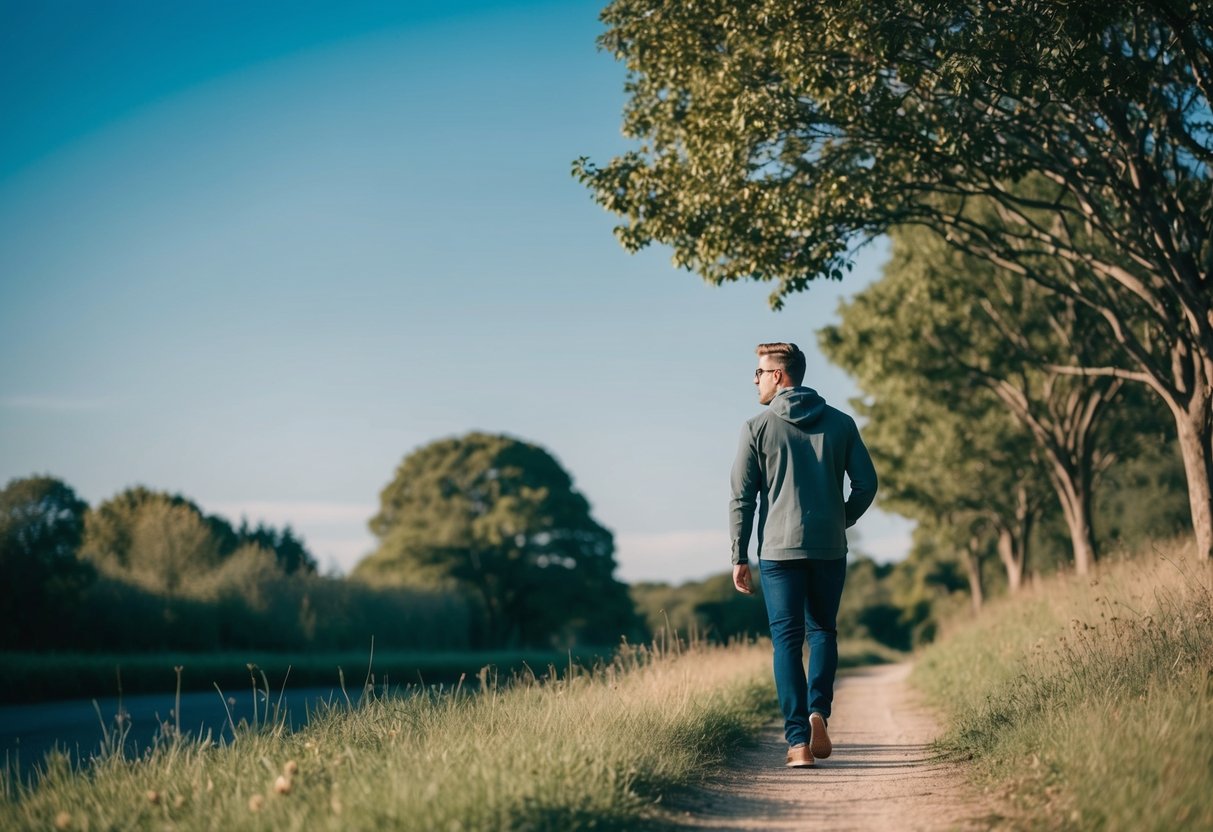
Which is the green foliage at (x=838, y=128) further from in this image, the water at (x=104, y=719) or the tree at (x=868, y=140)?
the water at (x=104, y=719)

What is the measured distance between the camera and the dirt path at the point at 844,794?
5.02 meters

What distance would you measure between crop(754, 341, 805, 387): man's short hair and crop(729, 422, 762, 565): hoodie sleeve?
0.46 m

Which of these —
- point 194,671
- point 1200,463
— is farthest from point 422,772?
point 194,671

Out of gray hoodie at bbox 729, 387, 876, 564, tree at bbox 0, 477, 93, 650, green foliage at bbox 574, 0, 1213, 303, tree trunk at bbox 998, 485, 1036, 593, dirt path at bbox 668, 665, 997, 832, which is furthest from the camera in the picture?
tree trunk at bbox 998, 485, 1036, 593

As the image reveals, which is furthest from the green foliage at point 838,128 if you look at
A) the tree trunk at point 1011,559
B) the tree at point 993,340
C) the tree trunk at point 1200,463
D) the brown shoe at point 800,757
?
the tree trunk at point 1011,559

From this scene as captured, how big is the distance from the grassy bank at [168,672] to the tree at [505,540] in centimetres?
2175

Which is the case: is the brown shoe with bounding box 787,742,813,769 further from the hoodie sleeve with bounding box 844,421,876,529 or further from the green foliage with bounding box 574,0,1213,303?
the green foliage with bounding box 574,0,1213,303

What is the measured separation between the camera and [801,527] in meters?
6.47

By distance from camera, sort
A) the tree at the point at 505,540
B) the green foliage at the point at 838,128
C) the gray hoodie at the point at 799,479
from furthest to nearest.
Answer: the tree at the point at 505,540 → the green foliage at the point at 838,128 → the gray hoodie at the point at 799,479

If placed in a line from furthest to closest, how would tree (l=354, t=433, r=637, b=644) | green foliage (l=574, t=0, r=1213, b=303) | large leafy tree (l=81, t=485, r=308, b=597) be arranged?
tree (l=354, t=433, r=637, b=644) → large leafy tree (l=81, t=485, r=308, b=597) → green foliage (l=574, t=0, r=1213, b=303)

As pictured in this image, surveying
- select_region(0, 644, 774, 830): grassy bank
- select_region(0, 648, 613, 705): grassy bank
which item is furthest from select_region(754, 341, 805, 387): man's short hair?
select_region(0, 648, 613, 705): grassy bank

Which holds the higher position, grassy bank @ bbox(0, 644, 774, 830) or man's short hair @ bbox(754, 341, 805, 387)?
man's short hair @ bbox(754, 341, 805, 387)

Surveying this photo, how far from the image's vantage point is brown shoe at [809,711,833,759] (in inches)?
262

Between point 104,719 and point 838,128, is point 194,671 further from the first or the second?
point 838,128
